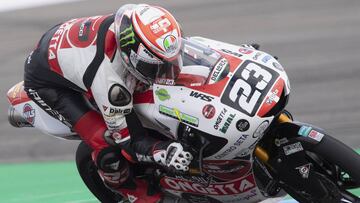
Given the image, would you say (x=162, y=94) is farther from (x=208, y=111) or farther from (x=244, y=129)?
(x=244, y=129)

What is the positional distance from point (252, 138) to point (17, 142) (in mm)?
4194

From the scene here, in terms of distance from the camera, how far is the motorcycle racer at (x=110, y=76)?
449 cm

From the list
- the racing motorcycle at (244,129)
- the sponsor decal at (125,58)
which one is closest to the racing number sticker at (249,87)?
the racing motorcycle at (244,129)

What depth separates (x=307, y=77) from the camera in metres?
8.41

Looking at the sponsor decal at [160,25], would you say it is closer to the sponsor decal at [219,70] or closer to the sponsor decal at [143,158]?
the sponsor decal at [219,70]

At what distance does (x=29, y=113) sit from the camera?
220 inches

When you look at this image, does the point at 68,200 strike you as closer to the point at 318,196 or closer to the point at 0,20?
the point at 318,196

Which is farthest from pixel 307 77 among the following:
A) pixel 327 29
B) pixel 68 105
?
pixel 68 105

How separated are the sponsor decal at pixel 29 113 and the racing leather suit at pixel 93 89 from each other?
0.18 m

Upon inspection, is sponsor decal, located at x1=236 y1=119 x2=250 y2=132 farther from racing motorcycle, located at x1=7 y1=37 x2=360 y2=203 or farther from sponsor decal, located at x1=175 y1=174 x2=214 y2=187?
sponsor decal, located at x1=175 y1=174 x2=214 y2=187

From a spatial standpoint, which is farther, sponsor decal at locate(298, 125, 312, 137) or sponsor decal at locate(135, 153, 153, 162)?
sponsor decal at locate(135, 153, 153, 162)

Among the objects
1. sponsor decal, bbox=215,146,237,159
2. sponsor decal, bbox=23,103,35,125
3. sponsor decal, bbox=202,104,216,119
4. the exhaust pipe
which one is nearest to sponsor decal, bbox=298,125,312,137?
sponsor decal, bbox=215,146,237,159

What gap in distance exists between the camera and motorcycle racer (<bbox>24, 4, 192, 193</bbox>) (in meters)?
4.49

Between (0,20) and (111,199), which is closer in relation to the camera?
(111,199)
